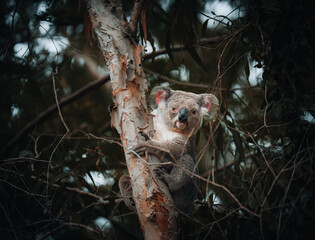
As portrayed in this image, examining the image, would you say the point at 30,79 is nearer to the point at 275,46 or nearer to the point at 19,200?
the point at 19,200

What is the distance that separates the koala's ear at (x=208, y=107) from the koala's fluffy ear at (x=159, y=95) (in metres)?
0.38

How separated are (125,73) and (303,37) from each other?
1326 mm

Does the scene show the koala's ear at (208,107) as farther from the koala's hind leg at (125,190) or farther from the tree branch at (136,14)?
the tree branch at (136,14)

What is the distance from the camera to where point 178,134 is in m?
3.18

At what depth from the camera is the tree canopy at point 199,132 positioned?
216 cm

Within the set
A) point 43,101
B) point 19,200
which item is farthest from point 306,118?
point 43,101

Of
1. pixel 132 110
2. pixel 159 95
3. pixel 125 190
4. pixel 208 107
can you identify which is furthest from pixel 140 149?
pixel 208 107

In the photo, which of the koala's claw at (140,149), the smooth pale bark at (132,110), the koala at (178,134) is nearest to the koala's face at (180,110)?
the koala at (178,134)

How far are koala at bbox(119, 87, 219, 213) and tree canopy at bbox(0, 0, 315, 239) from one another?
177 mm

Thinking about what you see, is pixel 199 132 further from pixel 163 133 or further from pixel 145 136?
pixel 145 136

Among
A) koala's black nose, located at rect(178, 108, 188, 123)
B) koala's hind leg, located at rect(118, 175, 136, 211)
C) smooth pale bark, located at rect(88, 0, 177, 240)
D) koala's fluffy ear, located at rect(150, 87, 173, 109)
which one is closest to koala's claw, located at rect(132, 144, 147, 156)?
smooth pale bark, located at rect(88, 0, 177, 240)

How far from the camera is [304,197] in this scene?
7.06 ft

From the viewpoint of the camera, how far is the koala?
2631mm

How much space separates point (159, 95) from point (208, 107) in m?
0.57
